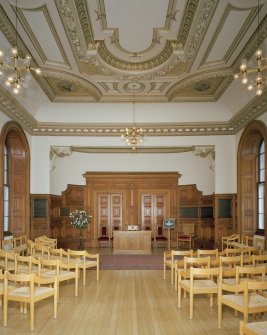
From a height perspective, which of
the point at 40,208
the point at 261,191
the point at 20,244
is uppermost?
the point at 261,191

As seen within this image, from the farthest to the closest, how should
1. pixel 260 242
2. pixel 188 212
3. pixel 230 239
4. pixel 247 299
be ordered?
1. pixel 188 212
2. pixel 230 239
3. pixel 260 242
4. pixel 247 299

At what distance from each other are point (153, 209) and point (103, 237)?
248cm

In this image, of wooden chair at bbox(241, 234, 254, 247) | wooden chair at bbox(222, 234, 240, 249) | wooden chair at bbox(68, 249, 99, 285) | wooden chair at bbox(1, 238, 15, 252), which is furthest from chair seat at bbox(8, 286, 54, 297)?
wooden chair at bbox(222, 234, 240, 249)

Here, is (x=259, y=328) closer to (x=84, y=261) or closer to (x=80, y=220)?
(x=84, y=261)

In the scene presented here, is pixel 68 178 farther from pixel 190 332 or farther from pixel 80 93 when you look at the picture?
pixel 190 332

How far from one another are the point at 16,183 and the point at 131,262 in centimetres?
472

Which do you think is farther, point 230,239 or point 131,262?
point 230,239

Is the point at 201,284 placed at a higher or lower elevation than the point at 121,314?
higher

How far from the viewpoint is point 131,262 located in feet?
35.0

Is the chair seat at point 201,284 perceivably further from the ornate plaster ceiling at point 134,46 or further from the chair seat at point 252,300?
the ornate plaster ceiling at point 134,46

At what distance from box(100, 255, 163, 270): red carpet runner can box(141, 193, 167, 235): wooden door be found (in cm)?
313

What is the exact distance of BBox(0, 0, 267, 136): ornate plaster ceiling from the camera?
6.77m

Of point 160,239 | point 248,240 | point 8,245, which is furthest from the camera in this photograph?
point 160,239

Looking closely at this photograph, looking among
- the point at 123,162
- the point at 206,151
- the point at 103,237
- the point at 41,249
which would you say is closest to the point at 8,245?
the point at 41,249
